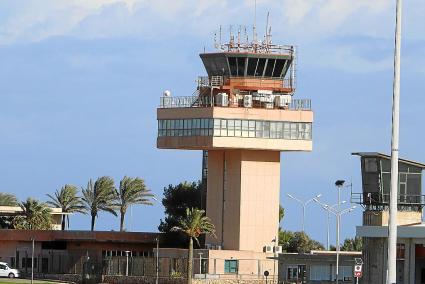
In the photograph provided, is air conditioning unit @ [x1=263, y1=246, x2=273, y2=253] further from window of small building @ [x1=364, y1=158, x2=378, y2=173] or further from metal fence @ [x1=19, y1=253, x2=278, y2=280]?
window of small building @ [x1=364, y1=158, x2=378, y2=173]

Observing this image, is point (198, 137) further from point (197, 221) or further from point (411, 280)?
point (411, 280)

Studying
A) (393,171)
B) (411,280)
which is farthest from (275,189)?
A: (393,171)

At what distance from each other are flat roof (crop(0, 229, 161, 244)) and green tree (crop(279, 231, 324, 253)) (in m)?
23.1

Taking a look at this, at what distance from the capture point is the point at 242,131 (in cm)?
11144

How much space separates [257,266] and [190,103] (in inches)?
686

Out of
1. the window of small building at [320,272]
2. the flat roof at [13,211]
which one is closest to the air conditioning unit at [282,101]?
the window of small building at [320,272]

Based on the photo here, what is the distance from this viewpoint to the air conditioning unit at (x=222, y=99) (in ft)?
368

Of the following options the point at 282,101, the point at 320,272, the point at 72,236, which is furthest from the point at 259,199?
the point at 72,236

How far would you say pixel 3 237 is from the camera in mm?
123438

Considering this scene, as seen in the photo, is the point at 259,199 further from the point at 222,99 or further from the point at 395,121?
the point at 395,121

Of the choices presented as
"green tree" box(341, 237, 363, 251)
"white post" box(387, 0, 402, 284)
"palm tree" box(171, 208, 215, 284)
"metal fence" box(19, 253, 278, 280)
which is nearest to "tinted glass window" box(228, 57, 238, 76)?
"palm tree" box(171, 208, 215, 284)

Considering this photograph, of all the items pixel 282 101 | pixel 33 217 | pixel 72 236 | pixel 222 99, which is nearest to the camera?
pixel 222 99

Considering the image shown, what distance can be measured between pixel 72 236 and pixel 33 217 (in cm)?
1045

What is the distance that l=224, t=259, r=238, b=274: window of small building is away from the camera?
10862cm
